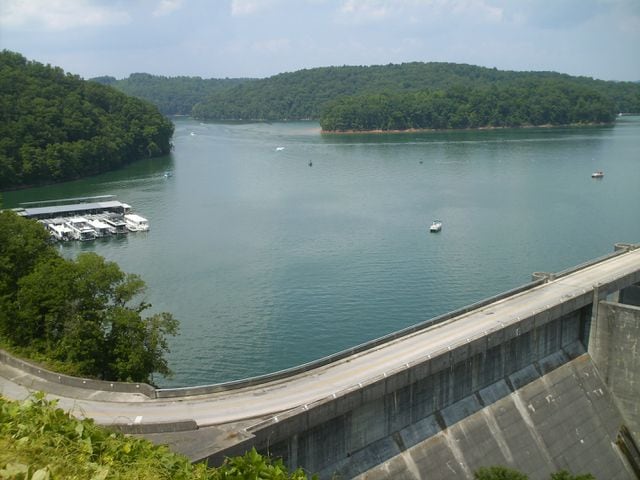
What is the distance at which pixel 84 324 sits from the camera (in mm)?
27391

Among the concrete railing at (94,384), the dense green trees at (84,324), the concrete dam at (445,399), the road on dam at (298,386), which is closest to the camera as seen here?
the road on dam at (298,386)

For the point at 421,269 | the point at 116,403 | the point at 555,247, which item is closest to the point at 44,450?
the point at 116,403

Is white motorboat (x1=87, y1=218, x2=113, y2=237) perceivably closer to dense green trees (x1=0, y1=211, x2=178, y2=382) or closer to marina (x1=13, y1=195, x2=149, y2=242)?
marina (x1=13, y1=195, x2=149, y2=242)

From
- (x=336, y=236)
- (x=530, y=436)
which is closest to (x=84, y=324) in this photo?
(x=530, y=436)

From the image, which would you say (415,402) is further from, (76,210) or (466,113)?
(466,113)

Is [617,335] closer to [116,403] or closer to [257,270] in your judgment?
[116,403]

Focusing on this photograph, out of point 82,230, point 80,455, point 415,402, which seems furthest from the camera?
point 82,230

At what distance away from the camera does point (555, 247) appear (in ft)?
197

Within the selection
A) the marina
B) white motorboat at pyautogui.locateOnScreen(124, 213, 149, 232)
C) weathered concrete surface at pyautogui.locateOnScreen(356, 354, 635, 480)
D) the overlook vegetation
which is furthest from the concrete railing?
white motorboat at pyautogui.locateOnScreen(124, 213, 149, 232)

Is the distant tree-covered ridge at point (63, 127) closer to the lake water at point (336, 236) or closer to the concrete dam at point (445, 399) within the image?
the lake water at point (336, 236)

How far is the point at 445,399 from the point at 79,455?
68.4 ft

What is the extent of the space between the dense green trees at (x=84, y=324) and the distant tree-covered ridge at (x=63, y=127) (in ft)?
245

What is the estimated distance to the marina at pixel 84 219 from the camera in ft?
234

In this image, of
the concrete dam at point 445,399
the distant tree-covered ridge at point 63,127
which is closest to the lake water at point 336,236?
→ the distant tree-covered ridge at point 63,127
